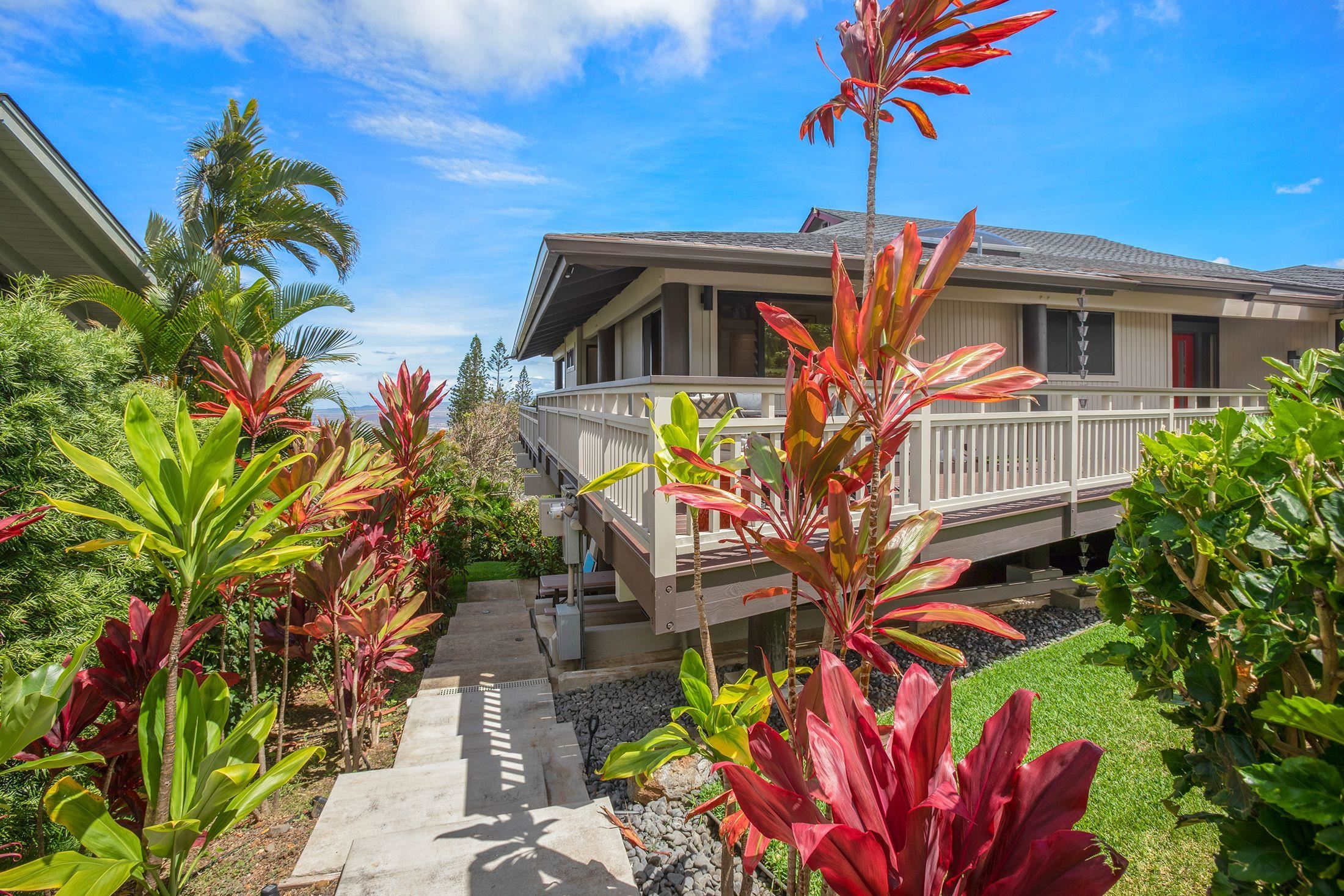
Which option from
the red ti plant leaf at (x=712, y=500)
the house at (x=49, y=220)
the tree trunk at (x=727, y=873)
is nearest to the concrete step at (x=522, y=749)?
the tree trunk at (x=727, y=873)

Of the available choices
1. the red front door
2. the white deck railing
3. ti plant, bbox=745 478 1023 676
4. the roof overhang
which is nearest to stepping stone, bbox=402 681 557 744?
the white deck railing

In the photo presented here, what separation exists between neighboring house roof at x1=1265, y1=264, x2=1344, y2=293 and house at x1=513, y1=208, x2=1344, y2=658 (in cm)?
19

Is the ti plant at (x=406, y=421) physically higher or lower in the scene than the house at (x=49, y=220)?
lower

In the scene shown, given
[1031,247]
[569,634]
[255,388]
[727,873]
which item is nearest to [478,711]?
[569,634]

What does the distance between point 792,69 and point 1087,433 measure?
5.27 m

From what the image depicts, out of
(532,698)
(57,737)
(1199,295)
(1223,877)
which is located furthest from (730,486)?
(1199,295)

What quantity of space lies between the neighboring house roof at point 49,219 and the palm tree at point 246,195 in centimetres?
319

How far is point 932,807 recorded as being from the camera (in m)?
1.11

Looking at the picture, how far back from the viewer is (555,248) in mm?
6340

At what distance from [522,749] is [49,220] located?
7746mm

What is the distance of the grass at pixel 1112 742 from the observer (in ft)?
10.4

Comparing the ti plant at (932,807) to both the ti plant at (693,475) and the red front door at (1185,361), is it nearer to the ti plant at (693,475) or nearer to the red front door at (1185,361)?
the ti plant at (693,475)

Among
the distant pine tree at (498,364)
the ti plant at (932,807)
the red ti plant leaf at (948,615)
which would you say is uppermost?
the distant pine tree at (498,364)

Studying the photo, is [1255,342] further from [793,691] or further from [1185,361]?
[793,691]
